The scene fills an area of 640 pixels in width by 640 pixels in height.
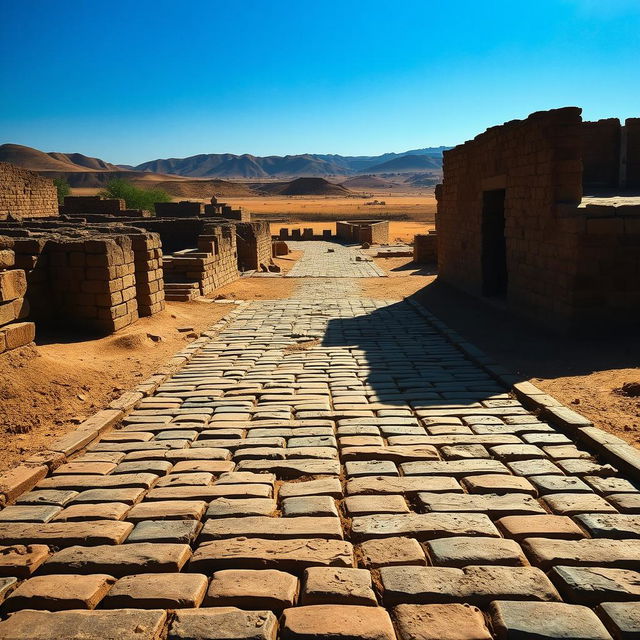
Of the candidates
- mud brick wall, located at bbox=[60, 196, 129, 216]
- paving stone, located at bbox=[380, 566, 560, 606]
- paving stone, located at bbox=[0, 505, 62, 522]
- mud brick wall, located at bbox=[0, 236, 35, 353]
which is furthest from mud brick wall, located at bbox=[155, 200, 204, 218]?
paving stone, located at bbox=[380, 566, 560, 606]

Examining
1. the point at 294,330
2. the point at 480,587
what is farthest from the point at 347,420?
the point at 294,330

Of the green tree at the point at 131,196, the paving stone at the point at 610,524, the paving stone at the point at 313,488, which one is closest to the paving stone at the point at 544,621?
the paving stone at the point at 610,524

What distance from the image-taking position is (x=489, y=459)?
14.1 feet

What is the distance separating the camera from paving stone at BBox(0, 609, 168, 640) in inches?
96.1

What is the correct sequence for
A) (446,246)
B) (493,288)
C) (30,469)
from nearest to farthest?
1. (30,469)
2. (493,288)
3. (446,246)

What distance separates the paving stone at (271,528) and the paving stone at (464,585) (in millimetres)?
484

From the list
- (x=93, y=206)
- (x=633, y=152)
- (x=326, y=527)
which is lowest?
(x=326, y=527)

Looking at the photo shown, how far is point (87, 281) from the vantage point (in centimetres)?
863

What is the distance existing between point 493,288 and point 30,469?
9.87 m

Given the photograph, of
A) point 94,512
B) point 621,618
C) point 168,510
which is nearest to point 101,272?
point 94,512

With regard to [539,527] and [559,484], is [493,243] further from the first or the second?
[539,527]

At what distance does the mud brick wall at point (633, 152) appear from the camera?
12.4 metres

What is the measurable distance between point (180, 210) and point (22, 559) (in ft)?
83.7

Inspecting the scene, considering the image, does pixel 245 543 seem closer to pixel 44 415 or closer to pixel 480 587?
pixel 480 587
